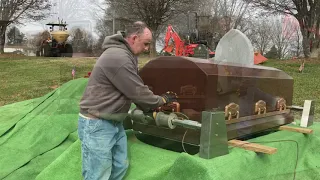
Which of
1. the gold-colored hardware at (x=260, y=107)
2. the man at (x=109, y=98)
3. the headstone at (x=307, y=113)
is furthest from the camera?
the headstone at (x=307, y=113)

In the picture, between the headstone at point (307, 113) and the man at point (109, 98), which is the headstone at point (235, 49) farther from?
the headstone at point (307, 113)

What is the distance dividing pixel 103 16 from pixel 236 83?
94cm

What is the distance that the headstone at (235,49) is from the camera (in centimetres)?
165

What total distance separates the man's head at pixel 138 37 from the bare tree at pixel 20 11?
357mm

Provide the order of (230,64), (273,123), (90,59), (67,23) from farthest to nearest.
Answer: (273,123) → (230,64) → (90,59) → (67,23)

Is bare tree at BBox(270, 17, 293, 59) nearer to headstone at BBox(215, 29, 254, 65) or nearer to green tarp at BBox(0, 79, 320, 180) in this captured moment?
headstone at BBox(215, 29, 254, 65)

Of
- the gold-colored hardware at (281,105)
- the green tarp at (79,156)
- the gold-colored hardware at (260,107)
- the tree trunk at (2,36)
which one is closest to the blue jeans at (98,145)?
the green tarp at (79,156)

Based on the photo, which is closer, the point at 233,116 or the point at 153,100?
the point at 153,100

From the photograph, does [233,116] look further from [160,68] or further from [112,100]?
[112,100]

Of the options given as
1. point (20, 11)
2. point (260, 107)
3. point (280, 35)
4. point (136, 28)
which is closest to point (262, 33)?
point (280, 35)

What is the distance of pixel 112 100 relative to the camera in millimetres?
1637

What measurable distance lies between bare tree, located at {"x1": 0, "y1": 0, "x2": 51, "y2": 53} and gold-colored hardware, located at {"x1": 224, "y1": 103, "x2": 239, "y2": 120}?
110 centimetres

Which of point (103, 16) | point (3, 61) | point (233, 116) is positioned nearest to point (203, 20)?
point (103, 16)

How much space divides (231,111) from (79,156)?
0.98 meters
